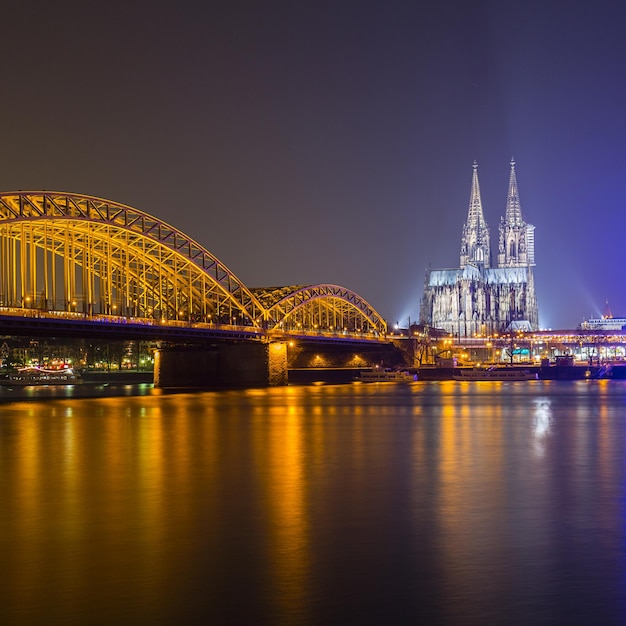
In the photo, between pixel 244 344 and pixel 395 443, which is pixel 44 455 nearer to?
pixel 395 443

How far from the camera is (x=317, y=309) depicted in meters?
163

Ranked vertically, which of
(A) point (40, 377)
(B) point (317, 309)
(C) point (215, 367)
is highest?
(B) point (317, 309)

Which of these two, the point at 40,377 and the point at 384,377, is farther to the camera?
the point at 40,377

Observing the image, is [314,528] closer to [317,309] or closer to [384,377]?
[384,377]

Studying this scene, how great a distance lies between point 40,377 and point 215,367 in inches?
2259

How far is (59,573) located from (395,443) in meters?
25.8

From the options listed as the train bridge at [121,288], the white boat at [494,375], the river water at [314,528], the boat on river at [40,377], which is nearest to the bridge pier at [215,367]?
the train bridge at [121,288]

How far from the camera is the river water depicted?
15805mm

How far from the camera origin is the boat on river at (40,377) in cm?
14775

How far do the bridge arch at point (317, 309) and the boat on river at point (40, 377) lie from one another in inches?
1279

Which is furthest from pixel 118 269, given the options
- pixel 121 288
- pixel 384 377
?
pixel 384 377

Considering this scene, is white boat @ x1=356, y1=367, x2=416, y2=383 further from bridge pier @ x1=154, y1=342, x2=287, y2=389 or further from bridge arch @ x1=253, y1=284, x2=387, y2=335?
bridge pier @ x1=154, y1=342, x2=287, y2=389

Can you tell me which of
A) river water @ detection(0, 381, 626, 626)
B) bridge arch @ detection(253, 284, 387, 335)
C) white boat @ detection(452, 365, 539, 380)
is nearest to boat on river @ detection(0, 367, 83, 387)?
bridge arch @ detection(253, 284, 387, 335)

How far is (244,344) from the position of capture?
4496 inches
